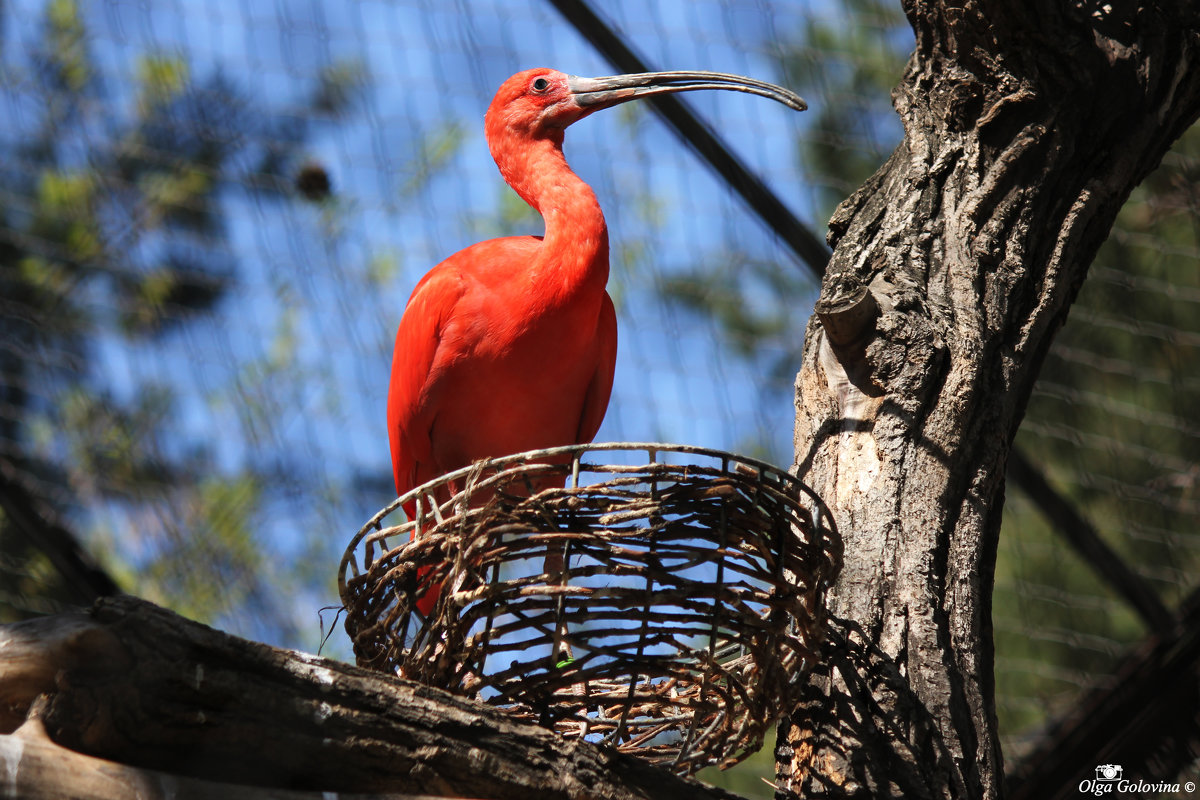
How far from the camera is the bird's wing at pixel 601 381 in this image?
3.48m

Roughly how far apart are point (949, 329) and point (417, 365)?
1.49 metres

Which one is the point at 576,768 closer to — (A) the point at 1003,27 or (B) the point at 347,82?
(A) the point at 1003,27

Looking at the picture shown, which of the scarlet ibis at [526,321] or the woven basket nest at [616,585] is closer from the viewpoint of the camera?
the woven basket nest at [616,585]

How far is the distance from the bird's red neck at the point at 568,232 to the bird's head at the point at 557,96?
0.17 metres

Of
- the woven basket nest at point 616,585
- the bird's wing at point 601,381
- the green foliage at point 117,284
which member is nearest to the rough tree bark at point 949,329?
the woven basket nest at point 616,585

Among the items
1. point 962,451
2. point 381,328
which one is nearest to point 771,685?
point 962,451

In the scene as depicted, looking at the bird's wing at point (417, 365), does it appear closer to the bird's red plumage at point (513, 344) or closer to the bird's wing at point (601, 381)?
the bird's red plumage at point (513, 344)

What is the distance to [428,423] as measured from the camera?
331cm

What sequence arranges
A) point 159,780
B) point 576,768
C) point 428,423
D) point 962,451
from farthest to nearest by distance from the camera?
point 428,423 → point 962,451 → point 576,768 → point 159,780

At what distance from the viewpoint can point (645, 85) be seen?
355 centimetres

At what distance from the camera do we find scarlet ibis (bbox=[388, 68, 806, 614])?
10.2ft

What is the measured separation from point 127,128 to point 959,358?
11.8 feet

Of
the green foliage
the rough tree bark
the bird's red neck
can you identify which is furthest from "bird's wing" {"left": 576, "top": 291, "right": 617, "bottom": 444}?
the green foliage

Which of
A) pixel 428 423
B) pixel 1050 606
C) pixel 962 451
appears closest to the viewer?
pixel 962 451
